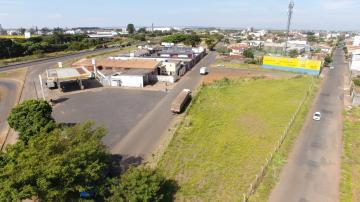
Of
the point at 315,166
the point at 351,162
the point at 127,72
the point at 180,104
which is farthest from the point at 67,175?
the point at 127,72

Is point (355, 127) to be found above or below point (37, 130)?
below

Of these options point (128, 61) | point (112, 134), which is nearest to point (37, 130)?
point (112, 134)

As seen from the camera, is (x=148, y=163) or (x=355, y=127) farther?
(x=355, y=127)

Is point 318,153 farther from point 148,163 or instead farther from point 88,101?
point 88,101

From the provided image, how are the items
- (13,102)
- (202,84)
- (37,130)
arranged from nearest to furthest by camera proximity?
(37,130) < (13,102) < (202,84)

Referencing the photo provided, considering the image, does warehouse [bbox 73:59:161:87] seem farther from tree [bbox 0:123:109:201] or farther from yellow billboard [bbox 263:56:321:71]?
yellow billboard [bbox 263:56:321:71]

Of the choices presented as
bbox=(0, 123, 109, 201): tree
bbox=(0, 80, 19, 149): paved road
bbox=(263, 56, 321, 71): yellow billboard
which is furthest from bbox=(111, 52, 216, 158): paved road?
bbox=(263, 56, 321, 71): yellow billboard

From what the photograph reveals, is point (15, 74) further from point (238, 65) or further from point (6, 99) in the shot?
point (238, 65)

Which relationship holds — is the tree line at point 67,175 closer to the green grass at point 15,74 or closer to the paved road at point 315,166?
the paved road at point 315,166
